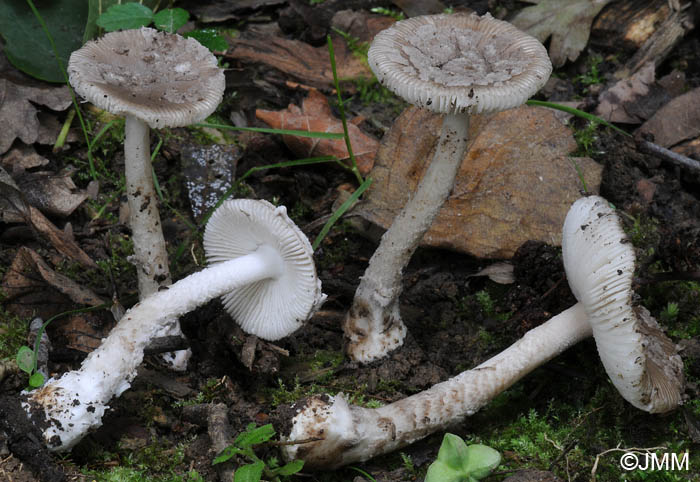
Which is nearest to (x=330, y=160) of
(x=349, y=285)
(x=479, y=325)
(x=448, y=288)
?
(x=349, y=285)

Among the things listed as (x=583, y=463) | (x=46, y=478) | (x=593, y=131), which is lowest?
(x=46, y=478)

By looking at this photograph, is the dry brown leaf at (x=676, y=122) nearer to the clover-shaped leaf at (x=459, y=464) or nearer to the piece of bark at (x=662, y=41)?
the piece of bark at (x=662, y=41)

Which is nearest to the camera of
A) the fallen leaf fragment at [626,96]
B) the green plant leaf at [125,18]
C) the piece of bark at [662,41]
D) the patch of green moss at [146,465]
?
the patch of green moss at [146,465]

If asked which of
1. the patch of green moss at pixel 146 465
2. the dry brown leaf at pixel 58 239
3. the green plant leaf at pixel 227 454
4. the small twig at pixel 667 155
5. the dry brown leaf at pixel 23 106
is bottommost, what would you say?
the patch of green moss at pixel 146 465

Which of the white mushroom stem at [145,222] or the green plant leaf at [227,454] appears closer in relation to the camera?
the green plant leaf at [227,454]

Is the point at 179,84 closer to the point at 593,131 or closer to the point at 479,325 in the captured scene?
the point at 479,325

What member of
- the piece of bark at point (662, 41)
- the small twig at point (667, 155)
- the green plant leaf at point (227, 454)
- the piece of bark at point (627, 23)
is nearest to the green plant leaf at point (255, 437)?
the green plant leaf at point (227, 454)
